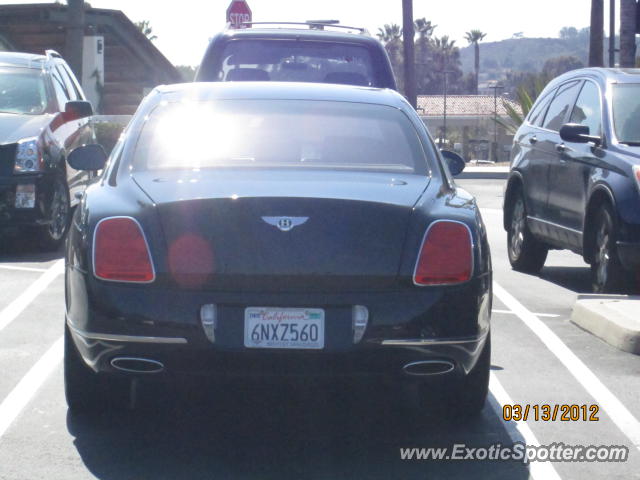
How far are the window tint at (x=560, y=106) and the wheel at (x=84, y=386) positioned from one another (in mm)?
6352

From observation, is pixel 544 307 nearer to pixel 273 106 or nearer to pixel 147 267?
pixel 273 106

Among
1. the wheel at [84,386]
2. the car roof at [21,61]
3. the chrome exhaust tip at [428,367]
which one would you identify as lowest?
the wheel at [84,386]

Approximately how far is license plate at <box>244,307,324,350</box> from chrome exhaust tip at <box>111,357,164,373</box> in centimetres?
39

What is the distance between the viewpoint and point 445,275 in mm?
5297

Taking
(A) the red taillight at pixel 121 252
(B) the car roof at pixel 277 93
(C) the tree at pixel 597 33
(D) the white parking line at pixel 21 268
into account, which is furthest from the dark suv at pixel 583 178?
(C) the tree at pixel 597 33

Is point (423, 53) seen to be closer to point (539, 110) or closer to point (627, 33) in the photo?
point (627, 33)

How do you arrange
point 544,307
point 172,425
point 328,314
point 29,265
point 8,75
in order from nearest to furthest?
point 328,314
point 172,425
point 544,307
point 29,265
point 8,75

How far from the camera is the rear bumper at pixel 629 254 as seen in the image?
909 centimetres

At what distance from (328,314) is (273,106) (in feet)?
5.07

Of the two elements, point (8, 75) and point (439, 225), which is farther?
point (8, 75)

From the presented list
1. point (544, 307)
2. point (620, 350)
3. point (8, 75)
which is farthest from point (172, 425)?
point (8, 75)
